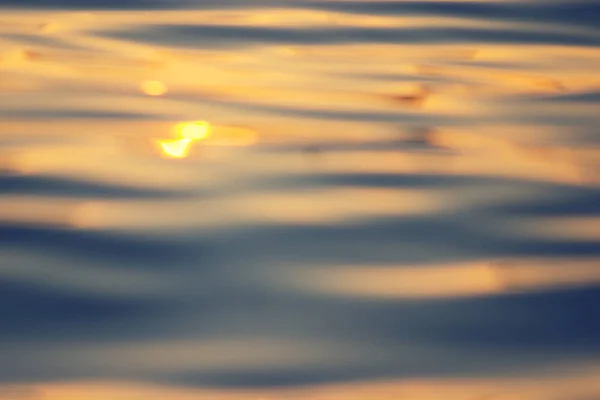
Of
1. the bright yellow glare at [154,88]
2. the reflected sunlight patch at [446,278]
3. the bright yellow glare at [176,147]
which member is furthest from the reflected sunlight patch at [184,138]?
the reflected sunlight patch at [446,278]

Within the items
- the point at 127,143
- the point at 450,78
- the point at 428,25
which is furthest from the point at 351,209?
the point at 428,25

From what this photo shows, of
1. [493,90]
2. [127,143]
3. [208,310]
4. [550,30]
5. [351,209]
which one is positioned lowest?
[208,310]

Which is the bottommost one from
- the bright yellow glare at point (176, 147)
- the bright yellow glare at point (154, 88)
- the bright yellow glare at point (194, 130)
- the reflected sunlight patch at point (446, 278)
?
the reflected sunlight patch at point (446, 278)

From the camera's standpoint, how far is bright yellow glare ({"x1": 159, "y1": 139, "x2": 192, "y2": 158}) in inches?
79.0

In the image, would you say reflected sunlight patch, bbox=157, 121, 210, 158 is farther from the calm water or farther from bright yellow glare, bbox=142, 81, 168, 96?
bright yellow glare, bbox=142, 81, 168, 96

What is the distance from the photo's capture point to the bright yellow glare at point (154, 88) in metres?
2.32

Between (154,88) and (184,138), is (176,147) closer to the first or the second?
(184,138)

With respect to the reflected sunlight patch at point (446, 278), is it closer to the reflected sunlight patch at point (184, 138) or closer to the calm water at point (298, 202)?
the calm water at point (298, 202)

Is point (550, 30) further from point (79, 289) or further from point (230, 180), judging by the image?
point (79, 289)

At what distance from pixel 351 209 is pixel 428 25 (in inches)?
43.0

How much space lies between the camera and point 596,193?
1.91 m

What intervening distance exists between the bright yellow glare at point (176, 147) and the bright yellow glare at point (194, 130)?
22mm

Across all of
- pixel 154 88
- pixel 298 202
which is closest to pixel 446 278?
pixel 298 202

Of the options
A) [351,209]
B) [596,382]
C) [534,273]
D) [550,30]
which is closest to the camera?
[596,382]
